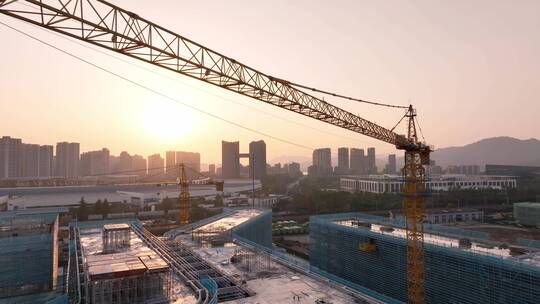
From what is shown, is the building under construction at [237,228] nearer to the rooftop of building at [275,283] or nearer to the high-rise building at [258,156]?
the rooftop of building at [275,283]

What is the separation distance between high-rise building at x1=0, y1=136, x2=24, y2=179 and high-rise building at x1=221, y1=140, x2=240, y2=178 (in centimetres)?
7822

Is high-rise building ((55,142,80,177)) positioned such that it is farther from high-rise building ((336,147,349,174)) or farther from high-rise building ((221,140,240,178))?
high-rise building ((336,147,349,174))

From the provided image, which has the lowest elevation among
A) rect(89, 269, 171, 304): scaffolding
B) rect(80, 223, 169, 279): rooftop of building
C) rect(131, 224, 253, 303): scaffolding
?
rect(131, 224, 253, 303): scaffolding

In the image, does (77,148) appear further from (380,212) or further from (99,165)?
(380,212)

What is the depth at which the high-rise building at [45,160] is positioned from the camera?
11269 cm

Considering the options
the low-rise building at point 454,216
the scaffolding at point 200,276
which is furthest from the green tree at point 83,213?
the low-rise building at point 454,216

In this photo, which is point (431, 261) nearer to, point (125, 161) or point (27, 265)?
point (27, 265)

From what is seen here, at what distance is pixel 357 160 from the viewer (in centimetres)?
18938

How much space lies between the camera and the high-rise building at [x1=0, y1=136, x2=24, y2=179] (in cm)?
10112

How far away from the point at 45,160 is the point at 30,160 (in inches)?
182

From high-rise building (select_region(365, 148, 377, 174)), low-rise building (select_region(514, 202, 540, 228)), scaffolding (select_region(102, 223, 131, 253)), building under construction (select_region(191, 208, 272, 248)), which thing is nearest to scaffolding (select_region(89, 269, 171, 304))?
scaffolding (select_region(102, 223, 131, 253))

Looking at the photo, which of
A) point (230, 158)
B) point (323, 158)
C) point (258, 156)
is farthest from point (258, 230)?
point (323, 158)

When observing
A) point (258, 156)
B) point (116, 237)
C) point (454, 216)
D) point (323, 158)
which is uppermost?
point (258, 156)

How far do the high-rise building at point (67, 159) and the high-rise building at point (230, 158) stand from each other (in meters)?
61.0
